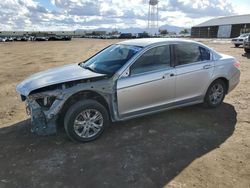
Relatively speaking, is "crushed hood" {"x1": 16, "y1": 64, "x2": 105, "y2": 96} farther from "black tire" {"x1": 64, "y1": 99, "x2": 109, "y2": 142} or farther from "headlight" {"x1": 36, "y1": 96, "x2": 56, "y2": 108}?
"black tire" {"x1": 64, "y1": 99, "x2": 109, "y2": 142}

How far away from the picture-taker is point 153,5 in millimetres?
114875

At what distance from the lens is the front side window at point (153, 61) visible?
15.3 ft

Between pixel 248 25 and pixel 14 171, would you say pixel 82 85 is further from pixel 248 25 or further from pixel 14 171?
pixel 248 25

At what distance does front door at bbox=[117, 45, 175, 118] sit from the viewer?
4.53 metres

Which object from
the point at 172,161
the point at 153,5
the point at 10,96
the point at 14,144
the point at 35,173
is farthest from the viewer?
the point at 153,5

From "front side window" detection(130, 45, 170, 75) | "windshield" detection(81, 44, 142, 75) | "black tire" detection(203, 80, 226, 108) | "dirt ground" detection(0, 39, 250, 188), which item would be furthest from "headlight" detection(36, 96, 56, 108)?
"black tire" detection(203, 80, 226, 108)

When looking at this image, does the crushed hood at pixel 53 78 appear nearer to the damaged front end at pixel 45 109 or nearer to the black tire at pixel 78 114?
the damaged front end at pixel 45 109

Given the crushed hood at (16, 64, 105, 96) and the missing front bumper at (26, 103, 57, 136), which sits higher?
the crushed hood at (16, 64, 105, 96)

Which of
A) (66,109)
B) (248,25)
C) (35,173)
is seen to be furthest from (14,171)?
(248,25)

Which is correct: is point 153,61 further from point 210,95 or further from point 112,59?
point 210,95

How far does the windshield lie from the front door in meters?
0.24

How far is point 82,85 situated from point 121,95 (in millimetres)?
708

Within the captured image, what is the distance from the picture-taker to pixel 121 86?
4.45 meters

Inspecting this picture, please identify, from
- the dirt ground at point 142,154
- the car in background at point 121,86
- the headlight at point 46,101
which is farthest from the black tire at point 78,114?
the headlight at point 46,101
